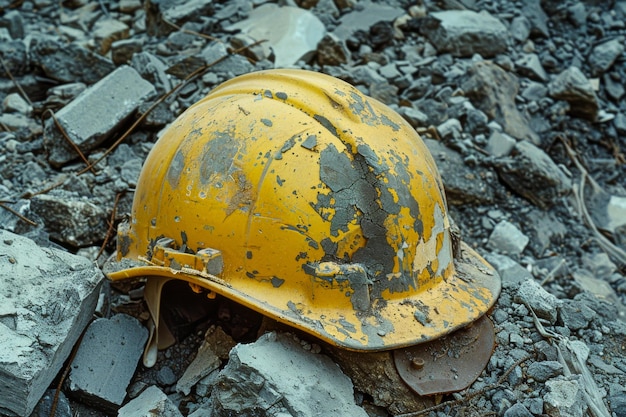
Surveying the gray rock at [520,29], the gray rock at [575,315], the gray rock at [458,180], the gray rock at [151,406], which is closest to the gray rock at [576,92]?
the gray rock at [520,29]

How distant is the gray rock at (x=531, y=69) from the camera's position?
234 inches

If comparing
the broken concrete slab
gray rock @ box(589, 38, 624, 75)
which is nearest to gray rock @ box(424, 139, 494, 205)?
gray rock @ box(589, 38, 624, 75)

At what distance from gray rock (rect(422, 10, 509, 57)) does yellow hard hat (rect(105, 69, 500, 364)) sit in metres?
3.21

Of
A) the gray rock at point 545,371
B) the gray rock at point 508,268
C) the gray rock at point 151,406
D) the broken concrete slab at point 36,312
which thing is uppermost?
the broken concrete slab at point 36,312

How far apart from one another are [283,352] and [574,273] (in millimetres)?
2812

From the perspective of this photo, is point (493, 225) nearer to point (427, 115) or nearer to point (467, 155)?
point (467, 155)

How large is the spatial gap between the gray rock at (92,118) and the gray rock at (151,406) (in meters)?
2.13

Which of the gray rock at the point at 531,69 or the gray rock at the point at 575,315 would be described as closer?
the gray rock at the point at 575,315

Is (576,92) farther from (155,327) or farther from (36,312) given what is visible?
(36,312)

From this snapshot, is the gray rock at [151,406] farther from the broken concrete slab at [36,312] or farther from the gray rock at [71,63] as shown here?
the gray rock at [71,63]

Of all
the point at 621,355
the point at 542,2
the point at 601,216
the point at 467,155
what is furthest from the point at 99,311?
the point at 542,2

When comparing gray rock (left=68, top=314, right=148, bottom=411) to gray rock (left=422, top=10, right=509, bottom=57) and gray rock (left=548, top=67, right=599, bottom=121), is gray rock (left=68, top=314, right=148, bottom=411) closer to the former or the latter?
gray rock (left=422, top=10, right=509, bottom=57)

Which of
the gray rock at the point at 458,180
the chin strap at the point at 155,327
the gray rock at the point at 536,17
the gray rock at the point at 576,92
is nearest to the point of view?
the chin strap at the point at 155,327

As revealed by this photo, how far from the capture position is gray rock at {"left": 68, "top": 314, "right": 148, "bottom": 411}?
285cm
